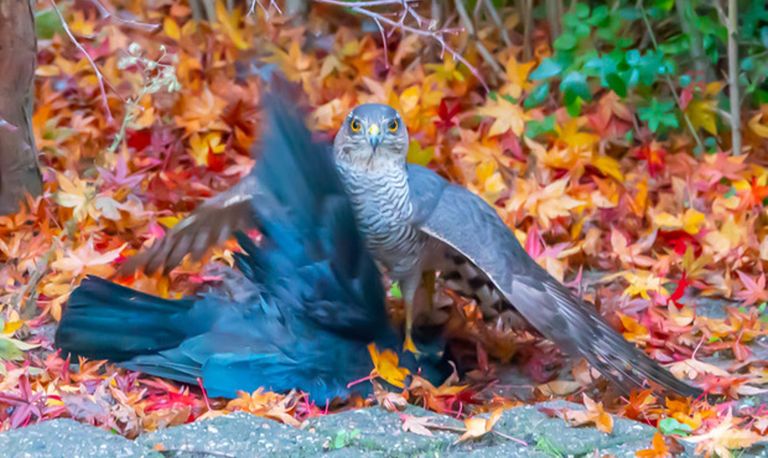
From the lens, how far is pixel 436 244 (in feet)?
14.9

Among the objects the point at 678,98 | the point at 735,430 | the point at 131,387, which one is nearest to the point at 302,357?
the point at 131,387

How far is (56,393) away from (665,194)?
10.6 feet

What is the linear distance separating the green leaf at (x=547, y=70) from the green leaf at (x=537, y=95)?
60mm

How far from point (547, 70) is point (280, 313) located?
7.81 feet

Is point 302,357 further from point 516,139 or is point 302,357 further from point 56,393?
point 516,139

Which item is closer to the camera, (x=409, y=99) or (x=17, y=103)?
(x=17, y=103)

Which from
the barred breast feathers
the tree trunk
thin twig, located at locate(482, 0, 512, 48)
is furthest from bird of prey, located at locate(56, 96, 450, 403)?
thin twig, located at locate(482, 0, 512, 48)

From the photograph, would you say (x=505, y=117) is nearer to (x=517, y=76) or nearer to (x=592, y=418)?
(x=517, y=76)

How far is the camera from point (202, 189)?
19.0 ft

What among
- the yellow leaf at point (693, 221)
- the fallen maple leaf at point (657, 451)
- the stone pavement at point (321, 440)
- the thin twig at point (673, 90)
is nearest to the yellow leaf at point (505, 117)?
the thin twig at point (673, 90)

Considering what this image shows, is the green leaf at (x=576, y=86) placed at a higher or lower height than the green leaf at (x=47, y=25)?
higher

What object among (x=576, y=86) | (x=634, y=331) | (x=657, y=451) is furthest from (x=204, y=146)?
(x=657, y=451)

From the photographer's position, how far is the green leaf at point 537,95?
6195mm

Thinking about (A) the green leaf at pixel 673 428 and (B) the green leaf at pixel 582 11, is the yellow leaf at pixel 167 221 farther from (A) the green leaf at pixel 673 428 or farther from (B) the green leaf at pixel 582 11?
(A) the green leaf at pixel 673 428
